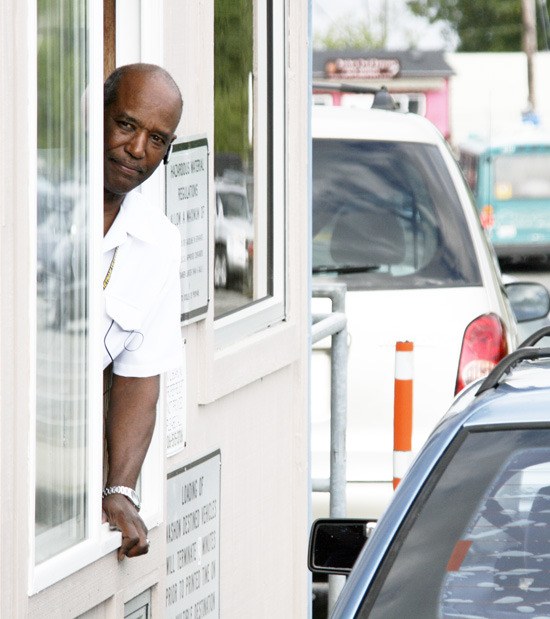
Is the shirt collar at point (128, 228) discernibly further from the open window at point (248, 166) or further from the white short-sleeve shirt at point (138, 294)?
the open window at point (248, 166)

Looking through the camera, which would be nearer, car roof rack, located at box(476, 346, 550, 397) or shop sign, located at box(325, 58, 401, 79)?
car roof rack, located at box(476, 346, 550, 397)

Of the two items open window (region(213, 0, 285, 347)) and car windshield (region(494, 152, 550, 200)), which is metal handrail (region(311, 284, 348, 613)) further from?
car windshield (region(494, 152, 550, 200))

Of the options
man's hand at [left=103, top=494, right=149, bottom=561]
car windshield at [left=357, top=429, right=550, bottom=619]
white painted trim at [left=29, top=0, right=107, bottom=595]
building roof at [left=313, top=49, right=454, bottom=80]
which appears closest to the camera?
→ car windshield at [left=357, top=429, right=550, bottom=619]

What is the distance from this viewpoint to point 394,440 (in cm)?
580

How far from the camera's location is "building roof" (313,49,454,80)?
3984 cm

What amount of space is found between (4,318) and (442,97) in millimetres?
39132

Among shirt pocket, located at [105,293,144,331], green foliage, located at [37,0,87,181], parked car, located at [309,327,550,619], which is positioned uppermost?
green foliage, located at [37,0,87,181]

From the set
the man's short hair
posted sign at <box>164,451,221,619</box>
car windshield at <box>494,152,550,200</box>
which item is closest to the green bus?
car windshield at <box>494,152,550,200</box>

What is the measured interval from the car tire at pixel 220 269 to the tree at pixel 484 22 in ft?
190

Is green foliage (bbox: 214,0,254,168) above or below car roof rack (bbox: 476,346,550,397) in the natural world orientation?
above

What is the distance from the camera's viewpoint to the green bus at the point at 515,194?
1004 inches

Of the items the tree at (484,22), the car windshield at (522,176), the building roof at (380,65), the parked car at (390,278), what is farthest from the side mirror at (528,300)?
the tree at (484,22)

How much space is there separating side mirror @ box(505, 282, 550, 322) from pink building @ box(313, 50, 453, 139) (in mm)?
32350

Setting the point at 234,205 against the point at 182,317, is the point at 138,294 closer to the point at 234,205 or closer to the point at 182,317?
the point at 182,317
